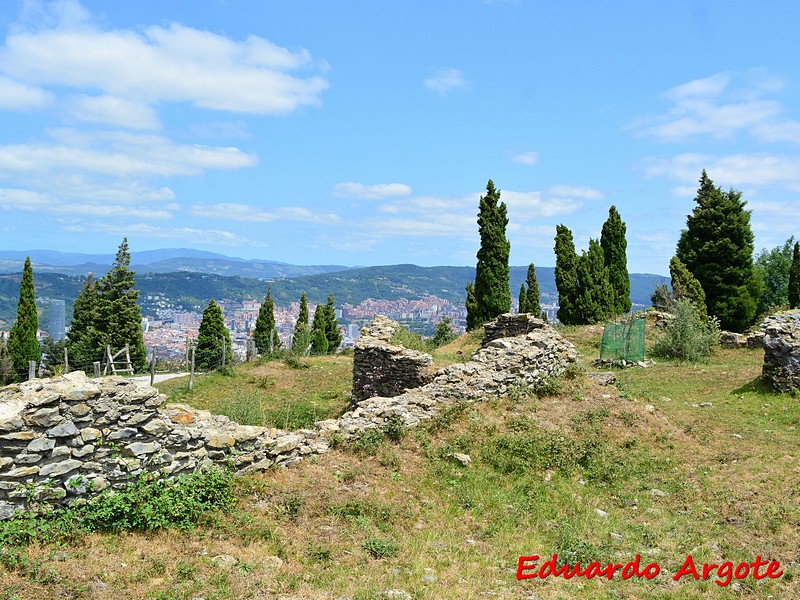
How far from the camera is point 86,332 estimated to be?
3875cm

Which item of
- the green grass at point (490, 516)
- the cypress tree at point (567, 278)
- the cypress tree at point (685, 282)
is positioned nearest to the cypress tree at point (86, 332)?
the green grass at point (490, 516)

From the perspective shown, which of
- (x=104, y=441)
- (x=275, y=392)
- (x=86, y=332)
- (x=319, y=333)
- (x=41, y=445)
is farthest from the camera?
(x=319, y=333)

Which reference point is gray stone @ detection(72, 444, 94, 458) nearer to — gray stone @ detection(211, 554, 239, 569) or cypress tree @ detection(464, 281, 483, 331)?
gray stone @ detection(211, 554, 239, 569)

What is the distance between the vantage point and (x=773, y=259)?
51.5 meters

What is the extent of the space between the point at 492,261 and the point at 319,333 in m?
18.4

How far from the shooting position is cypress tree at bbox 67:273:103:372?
116ft

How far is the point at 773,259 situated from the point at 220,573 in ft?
194

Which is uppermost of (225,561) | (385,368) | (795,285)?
(795,285)

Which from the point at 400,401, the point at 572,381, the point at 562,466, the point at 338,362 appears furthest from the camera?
the point at 338,362

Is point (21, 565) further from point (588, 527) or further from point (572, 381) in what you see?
point (572, 381)

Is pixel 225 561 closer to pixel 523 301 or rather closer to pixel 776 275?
pixel 523 301

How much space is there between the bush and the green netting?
1.73 m

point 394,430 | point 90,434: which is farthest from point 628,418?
point 90,434

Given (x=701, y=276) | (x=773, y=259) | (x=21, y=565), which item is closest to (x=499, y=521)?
(x=21, y=565)
